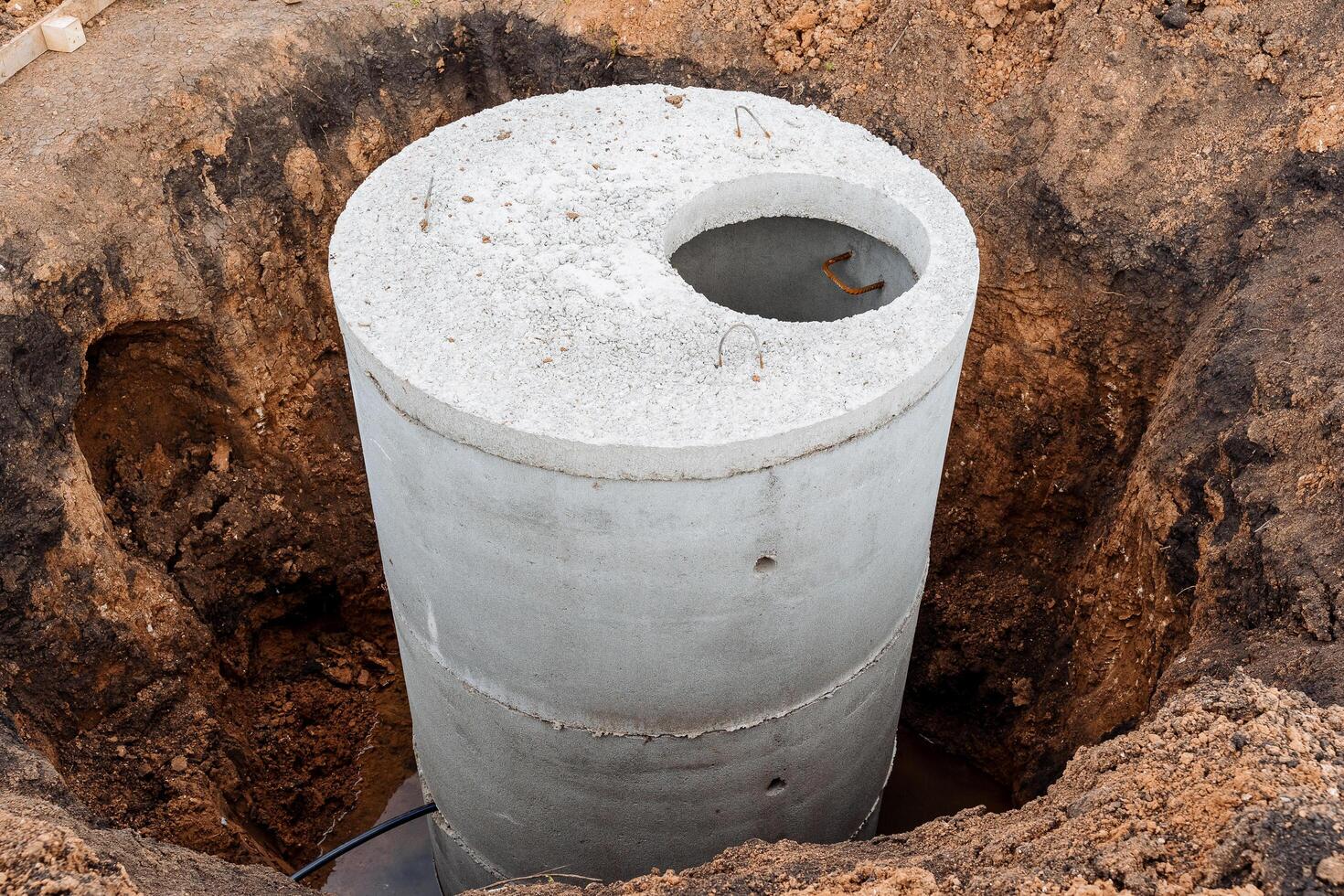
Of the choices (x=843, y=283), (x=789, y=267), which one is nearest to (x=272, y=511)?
(x=789, y=267)

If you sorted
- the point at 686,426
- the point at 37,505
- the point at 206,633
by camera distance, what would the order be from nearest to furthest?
the point at 686,426, the point at 37,505, the point at 206,633

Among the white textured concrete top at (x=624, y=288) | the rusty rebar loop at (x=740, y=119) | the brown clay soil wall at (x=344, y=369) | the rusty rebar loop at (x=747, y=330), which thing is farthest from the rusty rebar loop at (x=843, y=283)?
the brown clay soil wall at (x=344, y=369)

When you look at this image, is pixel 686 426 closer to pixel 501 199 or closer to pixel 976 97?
pixel 501 199

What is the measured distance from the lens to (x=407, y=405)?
4.56 meters

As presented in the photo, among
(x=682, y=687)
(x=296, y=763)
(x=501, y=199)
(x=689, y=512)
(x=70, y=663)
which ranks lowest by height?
(x=296, y=763)

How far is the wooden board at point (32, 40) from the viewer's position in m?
7.50

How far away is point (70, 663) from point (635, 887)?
12.9ft

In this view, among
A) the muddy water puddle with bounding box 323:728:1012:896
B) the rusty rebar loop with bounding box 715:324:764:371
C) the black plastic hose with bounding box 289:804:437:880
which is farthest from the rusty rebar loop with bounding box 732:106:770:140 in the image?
the muddy water puddle with bounding box 323:728:1012:896

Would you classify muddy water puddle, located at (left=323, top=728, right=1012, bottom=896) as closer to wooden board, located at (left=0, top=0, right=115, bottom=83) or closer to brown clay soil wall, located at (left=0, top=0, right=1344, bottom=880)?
brown clay soil wall, located at (left=0, top=0, right=1344, bottom=880)

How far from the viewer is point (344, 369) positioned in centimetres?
852

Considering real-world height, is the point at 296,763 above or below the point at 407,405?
below

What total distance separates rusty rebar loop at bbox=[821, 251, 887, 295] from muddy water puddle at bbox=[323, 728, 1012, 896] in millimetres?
3941

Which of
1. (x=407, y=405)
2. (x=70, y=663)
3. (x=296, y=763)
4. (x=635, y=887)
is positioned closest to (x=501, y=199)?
(x=407, y=405)

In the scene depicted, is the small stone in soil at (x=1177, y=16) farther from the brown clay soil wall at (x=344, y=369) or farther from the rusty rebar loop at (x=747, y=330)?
the rusty rebar loop at (x=747, y=330)
